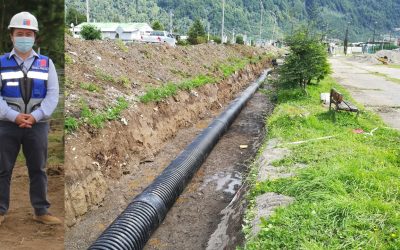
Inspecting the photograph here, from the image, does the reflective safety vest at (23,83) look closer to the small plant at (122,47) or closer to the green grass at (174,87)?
the green grass at (174,87)

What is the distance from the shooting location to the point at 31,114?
1.73 meters

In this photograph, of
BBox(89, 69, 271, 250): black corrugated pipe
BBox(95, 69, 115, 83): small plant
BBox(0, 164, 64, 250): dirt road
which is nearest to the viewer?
BBox(0, 164, 64, 250): dirt road

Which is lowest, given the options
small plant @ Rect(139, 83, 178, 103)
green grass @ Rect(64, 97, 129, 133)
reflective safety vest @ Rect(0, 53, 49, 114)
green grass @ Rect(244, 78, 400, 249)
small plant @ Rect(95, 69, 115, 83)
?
green grass @ Rect(244, 78, 400, 249)

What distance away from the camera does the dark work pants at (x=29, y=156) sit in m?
1.75

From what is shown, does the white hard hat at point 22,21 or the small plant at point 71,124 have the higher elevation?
the white hard hat at point 22,21

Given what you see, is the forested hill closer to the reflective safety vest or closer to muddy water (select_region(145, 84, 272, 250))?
muddy water (select_region(145, 84, 272, 250))

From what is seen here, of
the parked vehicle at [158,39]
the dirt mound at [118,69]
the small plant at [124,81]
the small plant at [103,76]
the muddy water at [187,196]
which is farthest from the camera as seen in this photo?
the parked vehicle at [158,39]

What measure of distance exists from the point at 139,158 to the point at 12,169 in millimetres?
7399

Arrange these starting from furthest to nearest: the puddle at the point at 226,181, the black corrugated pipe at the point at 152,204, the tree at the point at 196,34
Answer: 1. the tree at the point at 196,34
2. the puddle at the point at 226,181
3. the black corrugated pipe at the point at 152,204

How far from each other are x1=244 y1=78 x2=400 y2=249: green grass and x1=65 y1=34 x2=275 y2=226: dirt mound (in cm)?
283

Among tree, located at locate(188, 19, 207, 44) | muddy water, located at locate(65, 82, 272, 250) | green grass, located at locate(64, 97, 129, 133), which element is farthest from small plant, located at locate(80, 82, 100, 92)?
tree, located at locate(188, 19, 207, 44)

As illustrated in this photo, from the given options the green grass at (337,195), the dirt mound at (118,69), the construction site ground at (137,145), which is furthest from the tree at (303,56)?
the green grass at (337,195)

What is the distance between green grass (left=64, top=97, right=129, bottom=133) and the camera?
23.6 feet

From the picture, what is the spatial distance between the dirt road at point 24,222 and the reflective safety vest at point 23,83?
1.06 ft
